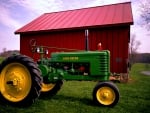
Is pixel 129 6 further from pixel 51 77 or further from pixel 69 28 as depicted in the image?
pixel 51 77

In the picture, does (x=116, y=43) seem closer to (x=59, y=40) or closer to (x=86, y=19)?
(x=86, y=19)

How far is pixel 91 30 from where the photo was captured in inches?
535

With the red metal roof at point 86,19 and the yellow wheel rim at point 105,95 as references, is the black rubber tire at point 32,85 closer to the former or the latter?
the yellow wheel rim at point 105,95

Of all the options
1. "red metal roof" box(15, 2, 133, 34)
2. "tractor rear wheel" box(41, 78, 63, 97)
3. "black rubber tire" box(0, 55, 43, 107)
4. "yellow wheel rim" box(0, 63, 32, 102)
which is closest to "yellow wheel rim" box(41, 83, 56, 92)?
"tractor rear wheel" box(41, 78, 63, 97)

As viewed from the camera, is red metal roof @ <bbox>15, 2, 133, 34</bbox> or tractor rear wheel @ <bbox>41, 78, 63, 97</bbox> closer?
tractor rear wheel @ <bbox>41, 78, 63, 97</bbox>

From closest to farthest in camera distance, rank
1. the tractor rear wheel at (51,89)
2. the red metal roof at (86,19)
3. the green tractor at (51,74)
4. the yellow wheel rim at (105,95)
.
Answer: the green tractor at (51,74)
the yellow wheel rim at (105,95)
the tractor rear wheel at (51,89)
the red metal roof at (86,19)

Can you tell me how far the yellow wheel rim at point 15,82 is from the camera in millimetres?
5430

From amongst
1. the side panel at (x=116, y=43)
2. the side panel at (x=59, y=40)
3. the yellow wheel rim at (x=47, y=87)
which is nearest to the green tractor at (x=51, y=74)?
the yellow wheel rim at (x=47, y=87)

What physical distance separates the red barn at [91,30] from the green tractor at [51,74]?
6.61 m

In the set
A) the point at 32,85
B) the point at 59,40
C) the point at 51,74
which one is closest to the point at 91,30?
the point at 59,40

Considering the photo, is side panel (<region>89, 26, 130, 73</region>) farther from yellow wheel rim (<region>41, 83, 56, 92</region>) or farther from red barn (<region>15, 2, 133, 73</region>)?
yellow wheel rim (<region>41, 83, 56, 92</region>)

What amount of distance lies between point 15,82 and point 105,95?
2285mm

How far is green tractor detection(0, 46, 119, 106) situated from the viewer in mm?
5270

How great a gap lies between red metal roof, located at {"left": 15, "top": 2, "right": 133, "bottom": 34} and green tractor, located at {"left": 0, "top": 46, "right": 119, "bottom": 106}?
6.64 m
